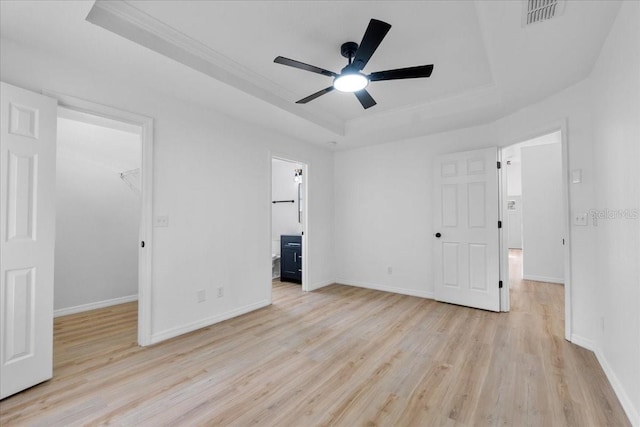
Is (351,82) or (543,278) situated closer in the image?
(351,82)

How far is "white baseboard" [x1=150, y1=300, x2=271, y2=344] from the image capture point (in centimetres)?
290

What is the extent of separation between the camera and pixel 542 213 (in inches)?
219

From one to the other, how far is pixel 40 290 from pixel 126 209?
242cm

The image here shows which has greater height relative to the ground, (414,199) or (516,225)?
(414,199)

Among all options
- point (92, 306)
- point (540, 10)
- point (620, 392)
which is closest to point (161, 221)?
point (92, 306)

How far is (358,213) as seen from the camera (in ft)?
17.0

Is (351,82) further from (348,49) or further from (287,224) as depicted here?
(287,224)

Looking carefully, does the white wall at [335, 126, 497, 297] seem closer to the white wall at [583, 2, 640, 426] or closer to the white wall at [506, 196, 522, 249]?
the white wall at [583, 2, 640, 426]

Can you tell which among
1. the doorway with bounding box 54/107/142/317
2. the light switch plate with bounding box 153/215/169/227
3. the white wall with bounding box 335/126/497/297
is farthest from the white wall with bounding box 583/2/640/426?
the doorway with bounding box 54/107/142/317

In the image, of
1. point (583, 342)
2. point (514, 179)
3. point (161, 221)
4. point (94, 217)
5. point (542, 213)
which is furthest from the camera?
point (514, 179)

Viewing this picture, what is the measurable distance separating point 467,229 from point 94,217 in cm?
512

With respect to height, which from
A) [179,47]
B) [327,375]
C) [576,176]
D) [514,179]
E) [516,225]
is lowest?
[327,375]

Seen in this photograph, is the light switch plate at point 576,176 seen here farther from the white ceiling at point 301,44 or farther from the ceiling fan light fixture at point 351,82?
the ceiling fan light fixture at point 351,82

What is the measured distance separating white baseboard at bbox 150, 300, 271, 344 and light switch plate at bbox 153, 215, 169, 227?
1070 mm
